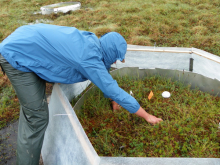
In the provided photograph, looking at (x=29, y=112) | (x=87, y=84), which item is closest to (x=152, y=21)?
(x=87, y=84)

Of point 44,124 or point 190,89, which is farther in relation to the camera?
point 190,89

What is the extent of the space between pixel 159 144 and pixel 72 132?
83cm

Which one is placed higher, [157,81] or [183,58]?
[183,58]

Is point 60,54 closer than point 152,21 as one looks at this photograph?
Yes

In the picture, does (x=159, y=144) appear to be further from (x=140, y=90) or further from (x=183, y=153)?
(x=140, y=90)

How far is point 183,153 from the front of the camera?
1.75 m

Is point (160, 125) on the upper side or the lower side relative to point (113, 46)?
lower


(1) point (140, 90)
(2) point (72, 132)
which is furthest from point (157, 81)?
(2) point (72, 132)

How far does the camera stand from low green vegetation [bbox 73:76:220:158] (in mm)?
1790

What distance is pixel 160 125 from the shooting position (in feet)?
6.55

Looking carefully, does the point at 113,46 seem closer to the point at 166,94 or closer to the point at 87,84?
the point at 166,94

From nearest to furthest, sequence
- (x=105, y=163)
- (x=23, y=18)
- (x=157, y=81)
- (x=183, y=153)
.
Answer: (x=105, y=163)
(x=183, y=153)
(x=157, y=81)
(x=23, y=18)

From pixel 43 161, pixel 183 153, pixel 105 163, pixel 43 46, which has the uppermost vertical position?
pixel 43 46

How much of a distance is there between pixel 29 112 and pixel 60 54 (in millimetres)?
581
